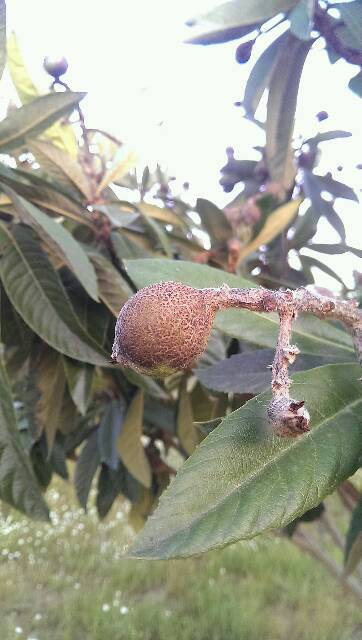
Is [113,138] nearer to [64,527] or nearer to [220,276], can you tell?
[220,276]

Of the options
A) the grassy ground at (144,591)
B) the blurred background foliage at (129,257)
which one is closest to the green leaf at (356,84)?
the blurred background foliage at (129,257)

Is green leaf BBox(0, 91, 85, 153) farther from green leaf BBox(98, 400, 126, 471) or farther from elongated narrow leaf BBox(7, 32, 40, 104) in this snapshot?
green leaf BBox(98, 400, 126, 471)

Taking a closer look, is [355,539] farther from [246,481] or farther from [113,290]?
A: [113,290]

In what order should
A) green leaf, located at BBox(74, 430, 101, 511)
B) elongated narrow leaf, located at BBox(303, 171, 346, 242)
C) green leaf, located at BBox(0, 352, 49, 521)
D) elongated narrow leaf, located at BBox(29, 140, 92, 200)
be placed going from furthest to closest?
green leaf, located at BBox(74, 430, 101, 511), elongated narrow leaf, located at BBox(303, 171, 346, 242), elongated narrow leaf, located at BBox(29, 140, 92, 200), green leaf, located at BBox(0, 352, 49, 521)

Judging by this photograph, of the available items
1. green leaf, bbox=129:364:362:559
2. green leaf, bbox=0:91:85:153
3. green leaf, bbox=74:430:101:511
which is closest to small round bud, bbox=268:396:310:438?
green leaf, bbox=129:364:362:559

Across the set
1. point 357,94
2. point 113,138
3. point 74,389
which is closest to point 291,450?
point 357,94
